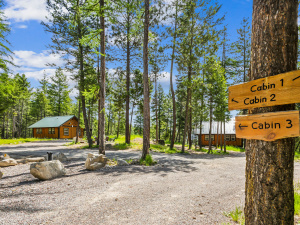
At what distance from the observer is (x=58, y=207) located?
4.22 metres

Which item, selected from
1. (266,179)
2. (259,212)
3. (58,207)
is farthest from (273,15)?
(58,207)

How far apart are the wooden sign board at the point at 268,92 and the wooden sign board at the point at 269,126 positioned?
0.17 m

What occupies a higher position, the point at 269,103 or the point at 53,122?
the point at 269,103

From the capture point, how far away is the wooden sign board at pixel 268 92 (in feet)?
7.03

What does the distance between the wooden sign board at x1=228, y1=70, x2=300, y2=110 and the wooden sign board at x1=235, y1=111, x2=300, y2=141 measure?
0.55 feet

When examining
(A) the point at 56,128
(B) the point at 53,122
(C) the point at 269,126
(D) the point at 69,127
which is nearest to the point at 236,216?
(C) the point at 269,126

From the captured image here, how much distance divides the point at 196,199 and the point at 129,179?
2745 mm

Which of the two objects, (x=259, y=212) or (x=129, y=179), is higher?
(x=259, y=212)

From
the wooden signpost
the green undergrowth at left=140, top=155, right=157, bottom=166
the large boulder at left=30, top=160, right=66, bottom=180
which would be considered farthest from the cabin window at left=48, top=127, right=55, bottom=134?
the wooden signpost

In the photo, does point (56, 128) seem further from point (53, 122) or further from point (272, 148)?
point (272, 148)

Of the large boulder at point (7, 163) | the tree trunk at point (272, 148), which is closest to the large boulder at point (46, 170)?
the large boulder at point (7, 163)

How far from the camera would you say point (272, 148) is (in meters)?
2.30

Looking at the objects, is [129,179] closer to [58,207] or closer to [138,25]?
[58,207]

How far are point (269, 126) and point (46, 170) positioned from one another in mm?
7217
